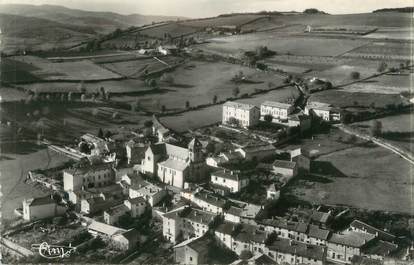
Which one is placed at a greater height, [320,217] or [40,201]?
[320,217]

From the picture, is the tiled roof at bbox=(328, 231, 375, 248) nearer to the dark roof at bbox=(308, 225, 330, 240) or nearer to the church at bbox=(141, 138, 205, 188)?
the dark roof at bbox=(308, 225, 330, 240)

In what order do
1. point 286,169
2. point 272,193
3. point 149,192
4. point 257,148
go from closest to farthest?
point 272,193, point 149,192, point 286,169, point 257,148

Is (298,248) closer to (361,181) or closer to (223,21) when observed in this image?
(361,181)

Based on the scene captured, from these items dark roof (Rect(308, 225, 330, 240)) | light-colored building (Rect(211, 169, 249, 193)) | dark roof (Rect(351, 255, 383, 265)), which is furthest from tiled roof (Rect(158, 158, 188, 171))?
dark roof (Rect(351, 255, 383, 265))

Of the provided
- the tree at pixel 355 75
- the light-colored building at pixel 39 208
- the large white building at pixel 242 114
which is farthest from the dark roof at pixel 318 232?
the tree at pixel 355 75

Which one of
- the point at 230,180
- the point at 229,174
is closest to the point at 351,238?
the point at 230,180

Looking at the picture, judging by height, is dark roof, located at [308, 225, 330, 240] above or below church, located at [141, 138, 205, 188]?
below

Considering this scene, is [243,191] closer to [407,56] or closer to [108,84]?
[108,84]
